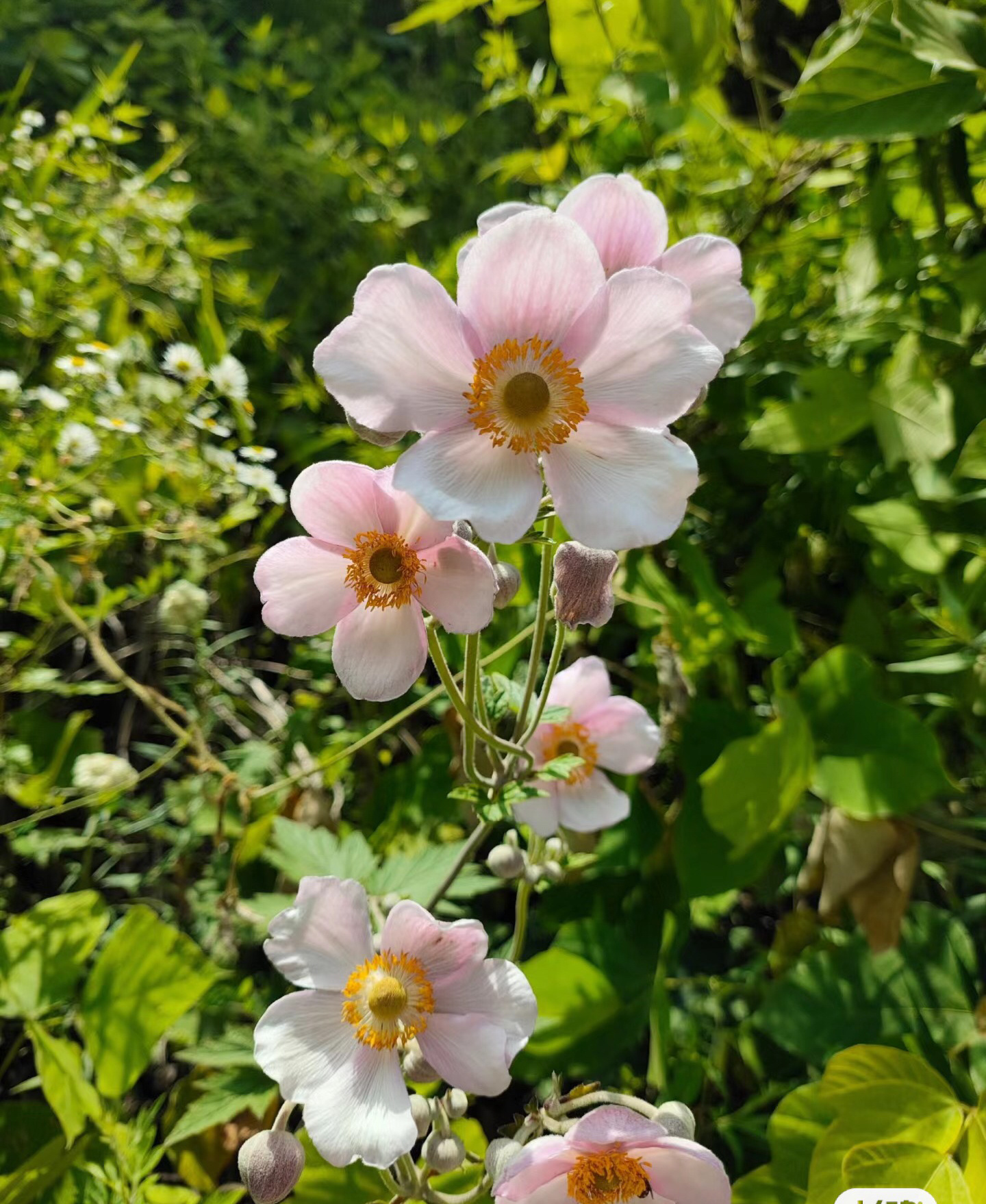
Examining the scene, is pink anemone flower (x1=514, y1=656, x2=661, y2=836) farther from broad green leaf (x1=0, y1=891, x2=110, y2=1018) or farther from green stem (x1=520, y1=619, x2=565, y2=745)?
broad green leaf (x1=0, y1=891, x2=110, y2=1018)

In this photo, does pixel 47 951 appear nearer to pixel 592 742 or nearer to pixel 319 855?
pixel 319 855

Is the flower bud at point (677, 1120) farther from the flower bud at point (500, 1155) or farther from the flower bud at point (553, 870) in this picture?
the flower bud at point (553, 870)

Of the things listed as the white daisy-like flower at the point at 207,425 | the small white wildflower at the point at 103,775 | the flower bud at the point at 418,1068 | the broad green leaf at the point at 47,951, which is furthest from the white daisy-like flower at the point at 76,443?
the flower bud at the point at 418,1068

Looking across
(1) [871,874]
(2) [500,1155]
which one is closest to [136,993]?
(2) [500,1155]

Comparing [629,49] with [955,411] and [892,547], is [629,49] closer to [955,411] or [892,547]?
[955,411]

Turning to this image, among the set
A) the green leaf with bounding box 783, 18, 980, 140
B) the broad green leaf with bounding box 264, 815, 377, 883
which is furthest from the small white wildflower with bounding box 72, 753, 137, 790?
the green leaf with bounding box 783, 18, 980, 140

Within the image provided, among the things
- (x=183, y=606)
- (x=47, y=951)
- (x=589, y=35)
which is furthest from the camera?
(x=183, y=606)
